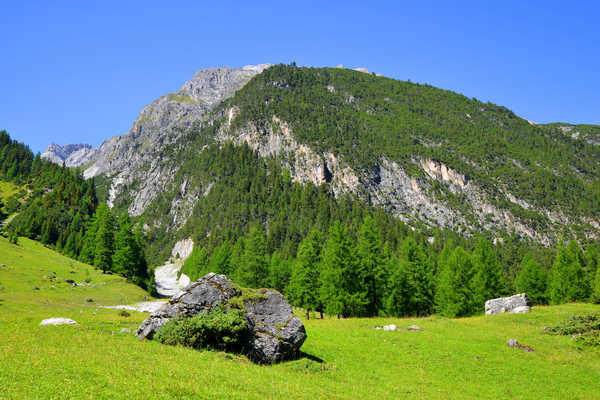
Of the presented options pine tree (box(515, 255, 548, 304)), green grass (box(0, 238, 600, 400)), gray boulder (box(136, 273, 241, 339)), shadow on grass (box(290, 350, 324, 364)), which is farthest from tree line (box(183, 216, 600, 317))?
gray boulder (box(136, 273, 241, 339))

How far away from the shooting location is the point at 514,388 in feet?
69.5

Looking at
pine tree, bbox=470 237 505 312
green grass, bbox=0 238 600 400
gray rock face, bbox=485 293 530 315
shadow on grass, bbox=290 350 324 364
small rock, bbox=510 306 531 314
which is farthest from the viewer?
pine tree, bbox=470 237 505 312

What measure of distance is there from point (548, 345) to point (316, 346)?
21.2 meters

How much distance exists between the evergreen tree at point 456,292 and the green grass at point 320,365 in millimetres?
16489

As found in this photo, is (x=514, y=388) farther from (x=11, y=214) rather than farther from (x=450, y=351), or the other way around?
(x=11, y=214)

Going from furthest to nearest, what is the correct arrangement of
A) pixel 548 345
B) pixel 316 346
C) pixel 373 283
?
pixel 373 283 < pixel 548 345 < pixel 316 346

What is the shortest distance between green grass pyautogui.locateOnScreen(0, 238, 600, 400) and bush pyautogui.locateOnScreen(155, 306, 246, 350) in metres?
0.92

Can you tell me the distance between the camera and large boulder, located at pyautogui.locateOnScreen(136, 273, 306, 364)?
21.3 metres

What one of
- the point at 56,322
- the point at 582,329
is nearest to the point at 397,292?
the point at 582,329

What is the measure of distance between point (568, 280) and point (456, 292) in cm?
2874

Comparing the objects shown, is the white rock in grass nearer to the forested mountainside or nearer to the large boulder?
the large boulder

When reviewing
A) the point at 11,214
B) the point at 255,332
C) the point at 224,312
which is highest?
the point at 11,214

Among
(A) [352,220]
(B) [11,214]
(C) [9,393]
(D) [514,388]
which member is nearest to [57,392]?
(C) [9,393]

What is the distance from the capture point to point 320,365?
21859 mm
